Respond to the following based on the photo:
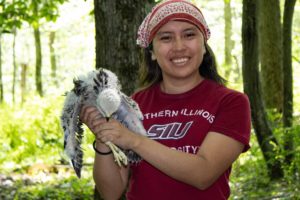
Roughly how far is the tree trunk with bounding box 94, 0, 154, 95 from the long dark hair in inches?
40.8

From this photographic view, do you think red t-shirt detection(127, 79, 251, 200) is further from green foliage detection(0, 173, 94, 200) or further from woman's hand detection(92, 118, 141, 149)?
green foliage detection(0, 173, 94, 200)

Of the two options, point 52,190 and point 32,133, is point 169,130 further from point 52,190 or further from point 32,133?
point 32,133

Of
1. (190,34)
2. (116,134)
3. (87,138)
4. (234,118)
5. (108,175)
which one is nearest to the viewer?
(116,134)

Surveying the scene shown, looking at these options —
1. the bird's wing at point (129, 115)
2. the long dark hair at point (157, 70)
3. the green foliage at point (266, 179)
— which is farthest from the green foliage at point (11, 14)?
the bird's wing at point (129, 115)

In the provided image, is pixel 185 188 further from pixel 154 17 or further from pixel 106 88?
pixel 154 17

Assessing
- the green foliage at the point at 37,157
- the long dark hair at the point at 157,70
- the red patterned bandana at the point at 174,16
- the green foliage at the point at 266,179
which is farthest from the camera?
the green foliage at the point at 37,157

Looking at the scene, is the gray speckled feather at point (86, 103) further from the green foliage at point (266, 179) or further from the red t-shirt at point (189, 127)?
the green foliage at point (266, 179)

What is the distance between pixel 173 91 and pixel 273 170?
409cm

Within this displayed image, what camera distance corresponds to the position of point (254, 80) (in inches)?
219

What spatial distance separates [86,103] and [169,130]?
1.40 ft

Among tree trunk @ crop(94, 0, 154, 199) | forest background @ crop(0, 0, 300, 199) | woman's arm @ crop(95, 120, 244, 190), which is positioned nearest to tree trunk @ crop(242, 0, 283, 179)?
forest background @ crop(0, 0, 300, 199)

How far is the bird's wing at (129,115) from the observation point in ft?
6.93

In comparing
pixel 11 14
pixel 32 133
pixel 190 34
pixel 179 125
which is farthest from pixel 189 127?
pixel 32 133

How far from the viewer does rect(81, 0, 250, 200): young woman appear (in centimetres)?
208
